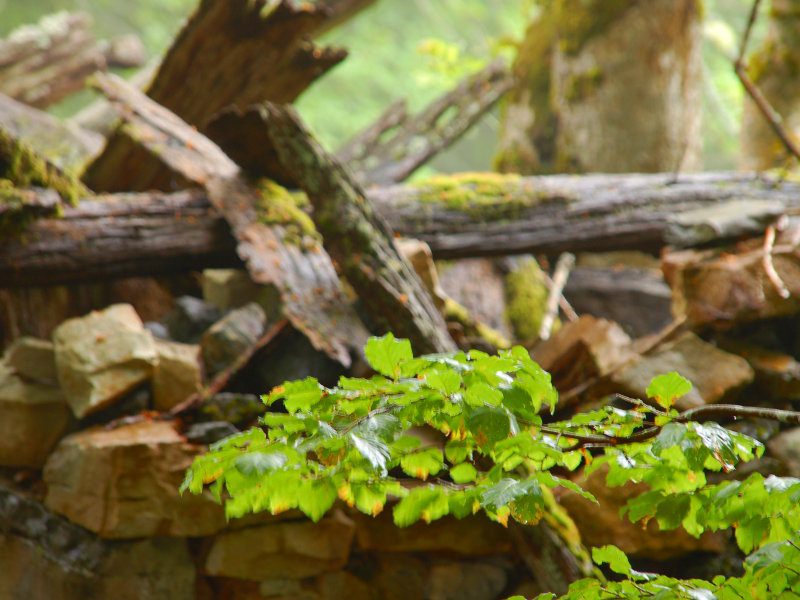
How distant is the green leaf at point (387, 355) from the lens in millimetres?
1432

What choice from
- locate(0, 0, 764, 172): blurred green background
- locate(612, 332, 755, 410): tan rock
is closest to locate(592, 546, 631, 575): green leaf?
locate(612, 332, 755, 410): tan rock

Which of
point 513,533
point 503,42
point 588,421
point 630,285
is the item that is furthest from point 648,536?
point 503,42

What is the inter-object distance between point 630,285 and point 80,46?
22.2ft

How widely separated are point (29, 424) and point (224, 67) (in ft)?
9.45

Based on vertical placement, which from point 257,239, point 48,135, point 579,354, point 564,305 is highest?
point 48,135

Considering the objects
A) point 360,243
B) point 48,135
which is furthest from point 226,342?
point 48,135

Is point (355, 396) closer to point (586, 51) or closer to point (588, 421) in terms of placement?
point (588, 421)

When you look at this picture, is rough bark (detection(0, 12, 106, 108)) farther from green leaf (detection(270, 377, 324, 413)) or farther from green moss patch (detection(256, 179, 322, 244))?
green leaf (detection(270, 377, 324, 413))

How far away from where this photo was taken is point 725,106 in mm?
15906

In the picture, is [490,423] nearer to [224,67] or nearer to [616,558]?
[616,558]

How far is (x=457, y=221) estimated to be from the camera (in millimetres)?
4168

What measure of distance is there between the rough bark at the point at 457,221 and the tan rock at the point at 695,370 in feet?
2.72

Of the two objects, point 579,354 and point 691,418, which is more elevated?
point 691,418

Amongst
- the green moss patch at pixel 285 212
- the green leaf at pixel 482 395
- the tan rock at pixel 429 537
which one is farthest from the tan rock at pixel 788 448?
the green moss patch at pixel 285 212
